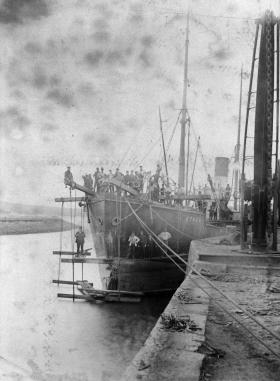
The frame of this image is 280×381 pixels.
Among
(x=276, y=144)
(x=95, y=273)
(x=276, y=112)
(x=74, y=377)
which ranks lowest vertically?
(x=95, y=273)

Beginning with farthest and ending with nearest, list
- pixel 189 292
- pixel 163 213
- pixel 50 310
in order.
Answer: pixel 163 213, pixel 50 310, pixel 189 292

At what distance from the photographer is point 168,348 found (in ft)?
11.5

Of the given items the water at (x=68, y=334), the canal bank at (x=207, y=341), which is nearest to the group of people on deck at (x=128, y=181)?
the water at (x=68, y=334)

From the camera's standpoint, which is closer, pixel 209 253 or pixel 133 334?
pixel 209 253

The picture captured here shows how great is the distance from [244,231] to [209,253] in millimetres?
1605

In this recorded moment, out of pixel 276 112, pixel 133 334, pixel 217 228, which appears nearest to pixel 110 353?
pixel 133 334

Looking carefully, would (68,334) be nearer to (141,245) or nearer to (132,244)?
(132,244)

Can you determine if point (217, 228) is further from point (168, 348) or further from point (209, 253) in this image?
point (168, 348)

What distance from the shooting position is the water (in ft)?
29.0

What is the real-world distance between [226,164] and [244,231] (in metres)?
20.8

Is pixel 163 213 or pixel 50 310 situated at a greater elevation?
pixel 163 213

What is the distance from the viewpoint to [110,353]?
9.74 m

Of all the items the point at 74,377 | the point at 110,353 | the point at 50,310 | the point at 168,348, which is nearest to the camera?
the point at 168,348

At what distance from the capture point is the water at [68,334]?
884 cm
